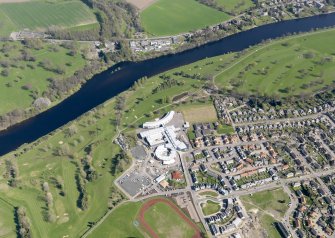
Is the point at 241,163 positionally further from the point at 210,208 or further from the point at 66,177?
the point at 66,177

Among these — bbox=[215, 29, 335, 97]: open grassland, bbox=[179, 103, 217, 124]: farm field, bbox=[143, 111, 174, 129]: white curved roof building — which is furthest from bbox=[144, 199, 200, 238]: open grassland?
bbox=[215, 29, 335, 97]: open grassland

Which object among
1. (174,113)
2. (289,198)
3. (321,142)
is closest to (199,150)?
(174,113)

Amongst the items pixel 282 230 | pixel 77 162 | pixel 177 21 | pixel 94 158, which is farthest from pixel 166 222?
pixel 177 21

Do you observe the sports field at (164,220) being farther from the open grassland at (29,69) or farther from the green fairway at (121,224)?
the open grassland at (29,69)

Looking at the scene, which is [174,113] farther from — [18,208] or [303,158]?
[18,208]

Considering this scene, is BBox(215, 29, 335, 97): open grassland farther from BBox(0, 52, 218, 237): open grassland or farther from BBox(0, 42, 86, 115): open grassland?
BBox(0, 42, 86, 115): open grassland

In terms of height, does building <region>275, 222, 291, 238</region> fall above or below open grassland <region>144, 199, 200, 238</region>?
above
